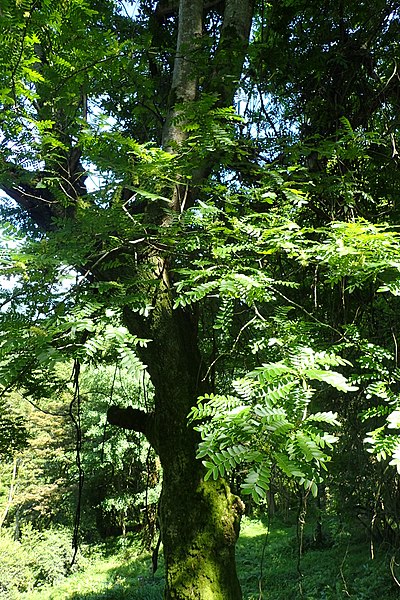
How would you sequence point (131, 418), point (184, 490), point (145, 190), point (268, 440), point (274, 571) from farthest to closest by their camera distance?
point (274, 571) < point (131, 418) < point (184, 490) < point (145, 190) < point (268, 440)

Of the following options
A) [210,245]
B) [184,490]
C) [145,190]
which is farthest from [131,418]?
[145,190]

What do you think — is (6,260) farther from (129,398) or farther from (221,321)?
(129,398)

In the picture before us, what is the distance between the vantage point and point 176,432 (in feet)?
8.76

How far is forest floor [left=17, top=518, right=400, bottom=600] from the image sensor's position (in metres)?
7.68

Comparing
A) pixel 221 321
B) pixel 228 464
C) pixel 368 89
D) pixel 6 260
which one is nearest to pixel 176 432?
pixel 221 321

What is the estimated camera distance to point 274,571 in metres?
10.5

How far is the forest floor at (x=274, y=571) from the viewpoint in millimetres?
7684

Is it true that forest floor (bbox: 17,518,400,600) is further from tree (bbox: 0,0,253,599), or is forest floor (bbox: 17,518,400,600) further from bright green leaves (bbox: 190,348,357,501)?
bright green leaves (bbox: 190,348,357,501)

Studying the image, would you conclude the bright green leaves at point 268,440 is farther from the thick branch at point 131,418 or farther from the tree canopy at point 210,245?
the thick branch at point 131,418

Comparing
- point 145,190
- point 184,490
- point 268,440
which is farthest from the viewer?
point 184,490

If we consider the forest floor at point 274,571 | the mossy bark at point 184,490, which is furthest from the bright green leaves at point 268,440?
the forest floor at point 274,571

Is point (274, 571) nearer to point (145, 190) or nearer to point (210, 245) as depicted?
point (210, 245)

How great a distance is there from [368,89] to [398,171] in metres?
0.66

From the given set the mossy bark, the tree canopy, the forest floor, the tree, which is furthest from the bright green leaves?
the forest floor
